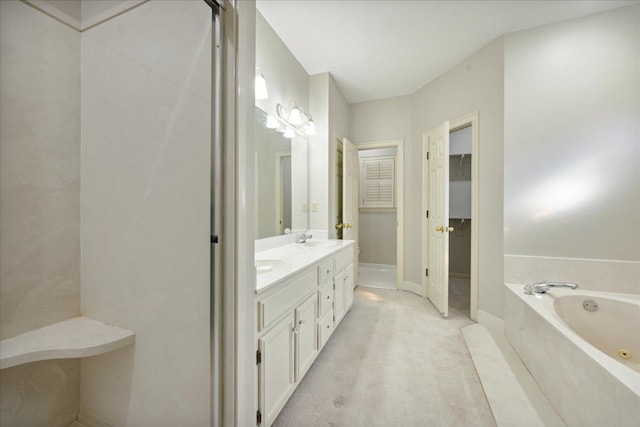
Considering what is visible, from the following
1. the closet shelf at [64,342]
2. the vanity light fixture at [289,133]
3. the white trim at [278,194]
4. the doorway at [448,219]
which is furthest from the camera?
the doorway at [448,219]

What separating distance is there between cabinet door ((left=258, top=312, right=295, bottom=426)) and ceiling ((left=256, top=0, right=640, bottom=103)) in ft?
7.32

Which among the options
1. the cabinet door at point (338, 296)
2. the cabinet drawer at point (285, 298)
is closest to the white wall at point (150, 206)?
the cabinet drawer at point (285, 298)

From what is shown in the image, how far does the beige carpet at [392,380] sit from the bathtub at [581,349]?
387 mm

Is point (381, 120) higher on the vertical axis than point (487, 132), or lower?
higher

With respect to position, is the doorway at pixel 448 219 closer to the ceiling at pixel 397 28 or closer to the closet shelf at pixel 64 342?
the ceiling at pixel 397 28

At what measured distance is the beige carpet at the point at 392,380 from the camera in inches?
53.8

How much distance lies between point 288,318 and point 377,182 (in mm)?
3917

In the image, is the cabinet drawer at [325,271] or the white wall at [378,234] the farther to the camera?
the white wall at [378,234]

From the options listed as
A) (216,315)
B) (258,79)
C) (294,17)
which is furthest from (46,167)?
(294,17)

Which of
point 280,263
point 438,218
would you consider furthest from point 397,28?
point 280,263

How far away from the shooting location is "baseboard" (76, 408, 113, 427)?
44.5 inches

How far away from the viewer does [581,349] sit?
122cm

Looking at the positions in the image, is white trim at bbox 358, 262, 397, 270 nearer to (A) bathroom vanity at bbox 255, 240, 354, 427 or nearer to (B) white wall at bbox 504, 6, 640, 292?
(B) white wall at bbox 504, 6, 640, 292

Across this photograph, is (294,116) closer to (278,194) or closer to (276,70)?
(276,70)
